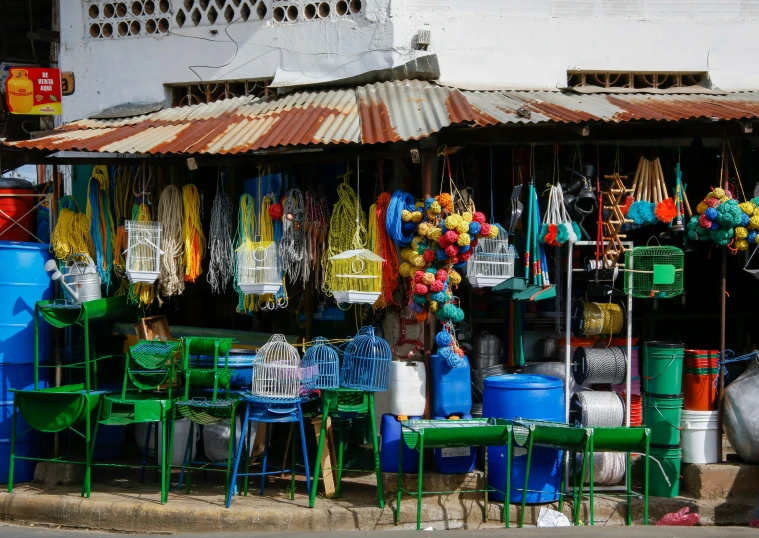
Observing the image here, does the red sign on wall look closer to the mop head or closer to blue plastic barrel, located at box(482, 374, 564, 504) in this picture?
blue plastic barrel, located at box(482, 374, 564, 504)

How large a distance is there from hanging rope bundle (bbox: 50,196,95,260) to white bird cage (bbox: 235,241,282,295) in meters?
1.74

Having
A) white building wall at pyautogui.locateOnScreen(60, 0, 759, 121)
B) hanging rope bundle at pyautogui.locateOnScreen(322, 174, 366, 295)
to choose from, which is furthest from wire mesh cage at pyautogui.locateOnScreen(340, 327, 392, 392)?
white building wall at pyautogui.locateOnScreen(60, 0, 759, 121)

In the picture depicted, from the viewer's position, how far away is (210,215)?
10.2 metres

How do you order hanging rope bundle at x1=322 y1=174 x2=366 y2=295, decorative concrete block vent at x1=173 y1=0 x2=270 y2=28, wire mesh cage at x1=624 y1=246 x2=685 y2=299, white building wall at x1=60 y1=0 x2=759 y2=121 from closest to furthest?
wire mesh cage at x1=624 y1=246 x2=685 y2=299 → hanging rope bundle at x1=322 y1=174 x2=366 y2=295 → white building wall at x1=60 y1=0 x2=759 y2=121 → decorative concrete block vent at x1=173 y1=0 x2=270 y2=28

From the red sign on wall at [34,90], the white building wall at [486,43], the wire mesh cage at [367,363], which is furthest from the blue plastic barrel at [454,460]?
the red sign on wall at [34,90]

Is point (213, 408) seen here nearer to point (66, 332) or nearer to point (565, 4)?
point (66, 332)

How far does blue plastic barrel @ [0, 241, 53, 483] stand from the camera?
938 centimetres

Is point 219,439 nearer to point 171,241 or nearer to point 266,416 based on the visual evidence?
point 266,416

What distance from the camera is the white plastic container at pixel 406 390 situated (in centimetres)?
863

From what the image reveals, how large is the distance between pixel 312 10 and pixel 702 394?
5604 millimetres

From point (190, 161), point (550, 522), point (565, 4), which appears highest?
point (565, 4)

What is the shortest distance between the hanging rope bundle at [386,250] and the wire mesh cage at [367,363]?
0.56 metres

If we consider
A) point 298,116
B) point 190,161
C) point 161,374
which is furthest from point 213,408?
point 298,116

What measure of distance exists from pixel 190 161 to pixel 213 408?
2278mm
